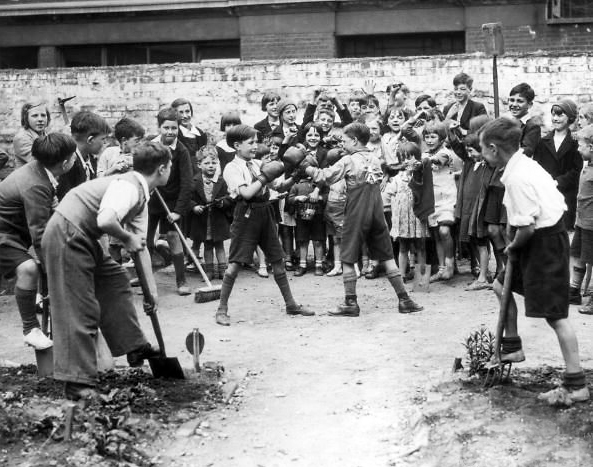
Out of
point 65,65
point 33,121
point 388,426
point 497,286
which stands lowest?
point 388,426

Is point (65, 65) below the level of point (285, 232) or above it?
above

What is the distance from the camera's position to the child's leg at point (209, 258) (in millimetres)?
11509

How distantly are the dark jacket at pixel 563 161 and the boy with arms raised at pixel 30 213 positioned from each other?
5.11 m

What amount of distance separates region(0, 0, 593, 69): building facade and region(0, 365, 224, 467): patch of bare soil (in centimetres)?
1239

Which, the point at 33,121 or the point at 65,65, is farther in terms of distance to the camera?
the point at 65,65

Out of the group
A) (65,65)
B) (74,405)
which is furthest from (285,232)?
(65,65)

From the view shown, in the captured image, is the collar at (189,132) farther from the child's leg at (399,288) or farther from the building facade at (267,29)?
the building facade at (267,29)

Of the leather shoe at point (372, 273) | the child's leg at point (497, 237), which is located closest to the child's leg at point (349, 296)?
the child's leg at point (497, 237)

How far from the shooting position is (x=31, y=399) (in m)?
6.43

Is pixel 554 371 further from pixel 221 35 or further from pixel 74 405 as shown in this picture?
pixel 221 35

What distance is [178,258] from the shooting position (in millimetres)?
10633

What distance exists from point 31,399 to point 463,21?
44.2ft

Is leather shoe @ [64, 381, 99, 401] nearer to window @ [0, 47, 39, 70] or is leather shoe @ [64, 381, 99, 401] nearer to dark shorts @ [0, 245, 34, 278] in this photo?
dark shorts @ [0, 245, 34, 278]

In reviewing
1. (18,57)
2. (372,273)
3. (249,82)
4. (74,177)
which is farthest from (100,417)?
(18,57)
